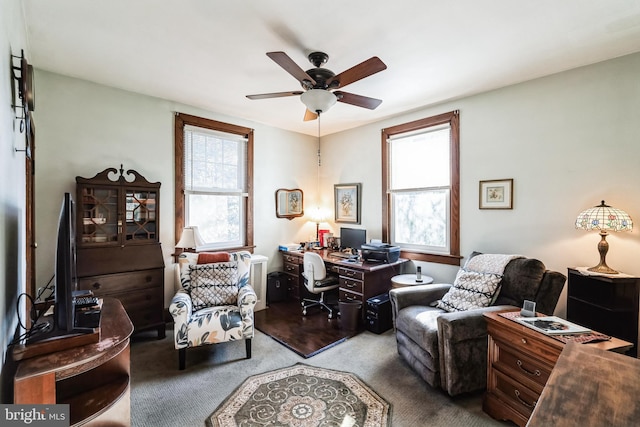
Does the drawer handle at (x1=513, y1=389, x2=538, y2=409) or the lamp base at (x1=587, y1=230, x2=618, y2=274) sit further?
the lamp base at (x1=587, y1=230, x2=618, y2=274)

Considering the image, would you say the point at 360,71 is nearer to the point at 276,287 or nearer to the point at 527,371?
the point at 527,371

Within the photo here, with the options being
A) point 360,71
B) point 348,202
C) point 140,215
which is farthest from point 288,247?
point 360,71

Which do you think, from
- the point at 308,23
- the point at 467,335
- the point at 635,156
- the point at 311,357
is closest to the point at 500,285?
the point at 467,335

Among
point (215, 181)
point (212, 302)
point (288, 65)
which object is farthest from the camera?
point (215, 181)

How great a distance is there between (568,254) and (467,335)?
4.89ft

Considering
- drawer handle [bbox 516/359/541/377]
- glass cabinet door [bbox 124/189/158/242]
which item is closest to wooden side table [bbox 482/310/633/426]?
drawer handle [bbox 516/359/541/377]

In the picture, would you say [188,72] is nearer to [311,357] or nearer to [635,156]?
[311,357]

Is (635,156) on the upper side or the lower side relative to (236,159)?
lower

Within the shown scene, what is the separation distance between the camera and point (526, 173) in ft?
9.68

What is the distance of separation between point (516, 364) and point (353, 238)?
2.59m

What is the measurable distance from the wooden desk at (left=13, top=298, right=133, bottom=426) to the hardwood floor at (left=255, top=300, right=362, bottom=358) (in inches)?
62.9

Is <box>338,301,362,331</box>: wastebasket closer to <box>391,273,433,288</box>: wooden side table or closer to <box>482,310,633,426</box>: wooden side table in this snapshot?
<box>391,273,433,288</box>: wooden side table

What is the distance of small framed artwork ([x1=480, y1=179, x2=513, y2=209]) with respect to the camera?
10.1 feet

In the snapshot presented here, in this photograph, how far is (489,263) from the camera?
2680 millimetres
